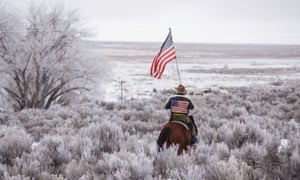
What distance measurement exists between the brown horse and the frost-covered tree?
12174mm

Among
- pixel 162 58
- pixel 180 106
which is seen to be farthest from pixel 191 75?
pixel 180 106

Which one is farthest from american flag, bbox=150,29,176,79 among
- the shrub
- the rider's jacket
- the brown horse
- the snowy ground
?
the snowy ground

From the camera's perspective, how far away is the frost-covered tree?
15297 millimetres

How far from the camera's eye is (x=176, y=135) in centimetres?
498

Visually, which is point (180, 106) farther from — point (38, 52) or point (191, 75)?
point (191, 75)

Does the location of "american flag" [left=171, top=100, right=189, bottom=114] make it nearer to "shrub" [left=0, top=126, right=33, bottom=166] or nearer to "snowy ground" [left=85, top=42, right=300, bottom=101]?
"shrub" [left=0, top=126, right=33, bottom=166]

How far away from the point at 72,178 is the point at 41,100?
45.1ft

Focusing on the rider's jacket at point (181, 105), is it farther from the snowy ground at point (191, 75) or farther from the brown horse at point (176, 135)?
the snowy ground at point (191, 75)

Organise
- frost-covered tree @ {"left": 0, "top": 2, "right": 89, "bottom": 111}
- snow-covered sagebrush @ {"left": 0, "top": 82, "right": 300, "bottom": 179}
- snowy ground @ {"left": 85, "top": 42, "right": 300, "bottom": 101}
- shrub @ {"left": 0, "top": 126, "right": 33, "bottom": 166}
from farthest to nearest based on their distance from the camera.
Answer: snowy ground @ {"left": 85, "top": 42, "right": 300, "bottom": 101} → frost-covered tree @ {"left": 0, "top": 2, "right": 89, "bottom": 111} → shrub @ {"left": 0, "top": 126, "right": 33, "bottom": 166} → snow-covered sagebrush @ {"left": 0, "top": 82, "right": 300, "bottom": 179}

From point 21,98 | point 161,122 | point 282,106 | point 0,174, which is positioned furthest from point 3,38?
point 282,106

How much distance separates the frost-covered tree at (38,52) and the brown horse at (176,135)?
479 inches

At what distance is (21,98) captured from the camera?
667 inches

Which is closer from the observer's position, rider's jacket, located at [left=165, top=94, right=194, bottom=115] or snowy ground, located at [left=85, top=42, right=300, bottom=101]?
rider's jacket, located at [left=165, top=94, right=194, bottom=115]

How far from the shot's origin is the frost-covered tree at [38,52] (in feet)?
50.2
